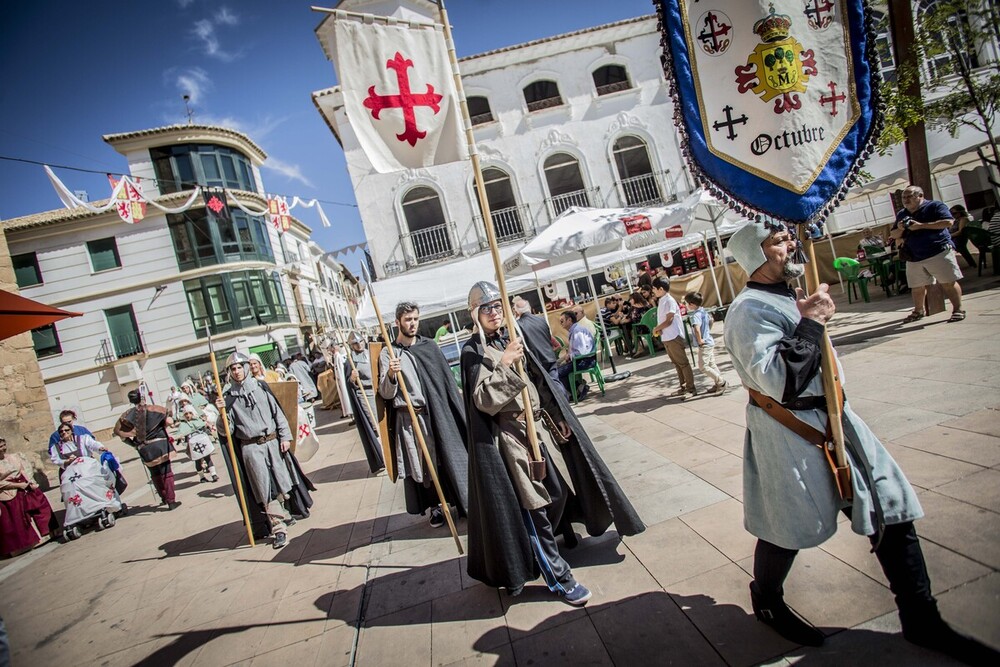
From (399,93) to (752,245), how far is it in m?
2.03

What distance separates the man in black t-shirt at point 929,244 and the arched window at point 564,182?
1171cm

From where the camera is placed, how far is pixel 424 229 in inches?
670

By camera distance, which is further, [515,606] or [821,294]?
[515,606]

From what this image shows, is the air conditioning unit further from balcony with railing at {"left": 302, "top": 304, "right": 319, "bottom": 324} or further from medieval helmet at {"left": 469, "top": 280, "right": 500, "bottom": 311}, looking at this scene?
medieval helmet at {"left": 469, "top": 280, "right": 500, "bottom": 311}

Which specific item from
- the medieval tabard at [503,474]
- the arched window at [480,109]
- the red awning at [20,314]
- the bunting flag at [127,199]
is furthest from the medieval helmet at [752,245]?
the arched window at [480,109]

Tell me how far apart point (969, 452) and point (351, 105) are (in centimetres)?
434

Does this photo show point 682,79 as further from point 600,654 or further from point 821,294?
point 600,654

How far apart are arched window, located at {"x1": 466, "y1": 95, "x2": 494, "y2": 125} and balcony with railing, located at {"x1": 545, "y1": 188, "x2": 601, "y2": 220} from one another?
12.2ft

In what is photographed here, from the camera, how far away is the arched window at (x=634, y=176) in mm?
17453

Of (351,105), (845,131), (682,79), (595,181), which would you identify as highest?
(595,181)

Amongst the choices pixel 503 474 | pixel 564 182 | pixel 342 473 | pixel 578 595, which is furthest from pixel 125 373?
pixel 578 595

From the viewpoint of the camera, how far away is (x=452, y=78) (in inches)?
107

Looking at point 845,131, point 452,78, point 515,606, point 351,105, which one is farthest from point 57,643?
point 845,131

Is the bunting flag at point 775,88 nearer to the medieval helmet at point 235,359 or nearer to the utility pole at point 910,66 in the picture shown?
the medieval helmet at point 235,359
